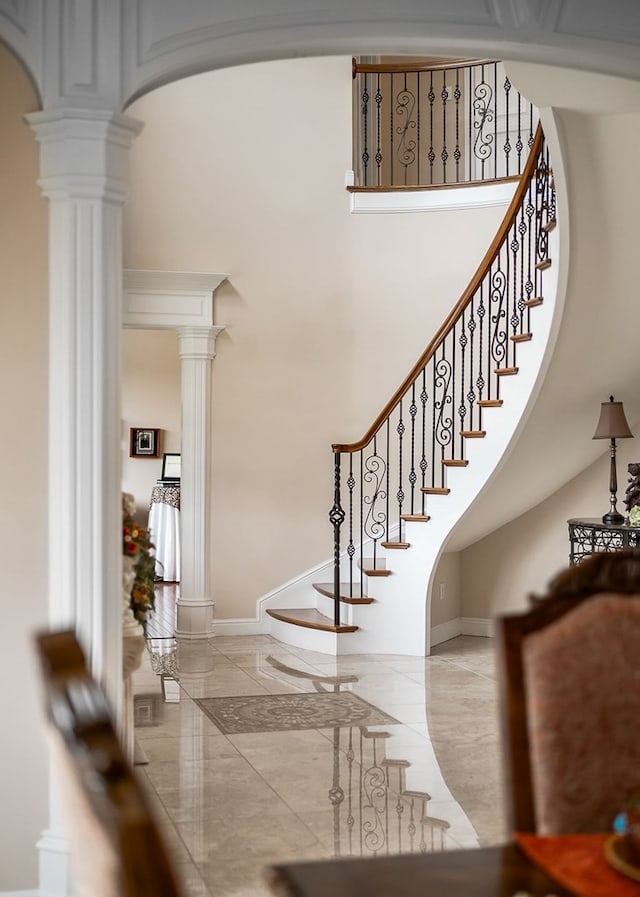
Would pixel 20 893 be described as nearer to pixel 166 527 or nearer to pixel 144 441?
pixel 166 527

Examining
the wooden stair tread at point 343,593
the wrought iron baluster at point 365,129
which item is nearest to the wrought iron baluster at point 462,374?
the wooden stair tread at point 343,593

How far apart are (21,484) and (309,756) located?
98.6 inches

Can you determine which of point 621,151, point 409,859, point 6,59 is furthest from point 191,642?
point 409,859

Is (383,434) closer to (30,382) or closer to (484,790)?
(484,790)

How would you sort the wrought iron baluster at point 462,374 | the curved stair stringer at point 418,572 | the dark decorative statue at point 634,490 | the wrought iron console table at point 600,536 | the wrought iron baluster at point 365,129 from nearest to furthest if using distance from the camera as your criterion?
the wrought iron console table at point 600,536, the dark decorative statue at point 634,490, the curved stair stringer at point 418,572, the wrought iron baluster at point 462,374, the wrought iron baluster at point 365,129

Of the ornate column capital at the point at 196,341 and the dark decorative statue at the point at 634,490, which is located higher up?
the ornate column capital at the point at 196,341

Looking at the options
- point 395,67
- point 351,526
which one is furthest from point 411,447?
point 395,67

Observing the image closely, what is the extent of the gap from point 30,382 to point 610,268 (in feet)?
12.1

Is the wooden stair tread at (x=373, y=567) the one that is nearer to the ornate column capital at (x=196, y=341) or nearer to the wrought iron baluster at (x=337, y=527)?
the wrought iron baluster at (x=337, y=527)

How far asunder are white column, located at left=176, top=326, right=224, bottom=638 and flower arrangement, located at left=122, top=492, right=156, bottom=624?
4.32 m

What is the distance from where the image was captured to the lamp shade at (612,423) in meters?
6.90

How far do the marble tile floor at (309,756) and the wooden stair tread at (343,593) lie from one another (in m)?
0.40

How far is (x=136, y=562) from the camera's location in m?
3.86

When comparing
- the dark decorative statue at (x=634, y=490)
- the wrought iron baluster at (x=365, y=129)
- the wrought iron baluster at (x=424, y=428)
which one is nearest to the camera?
the dark decorative statue at (x=634, y=490)
